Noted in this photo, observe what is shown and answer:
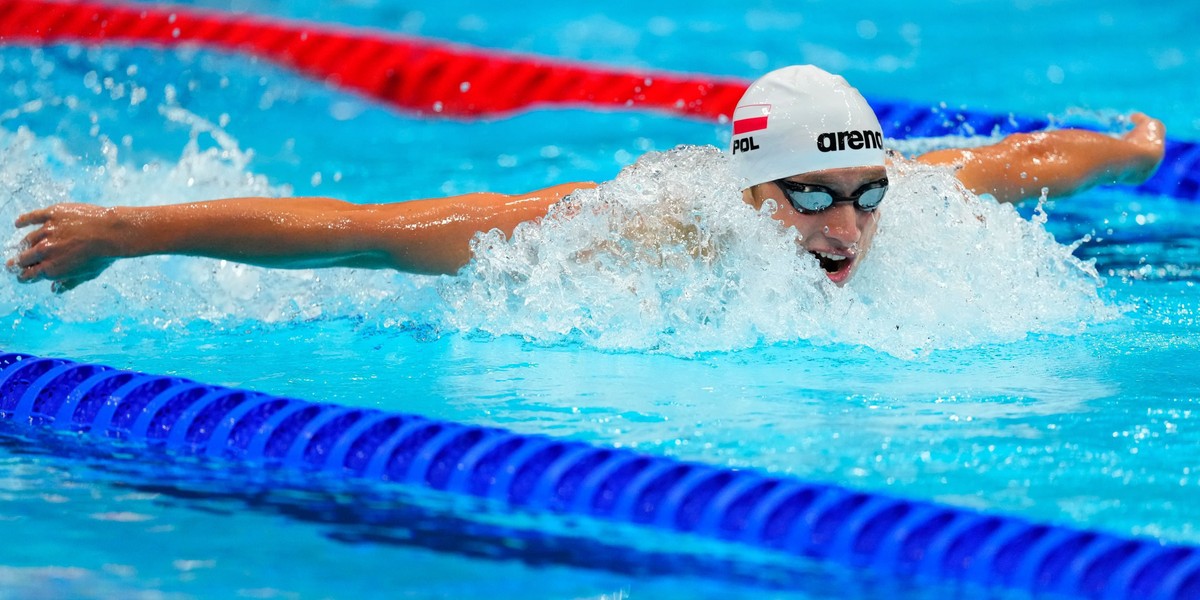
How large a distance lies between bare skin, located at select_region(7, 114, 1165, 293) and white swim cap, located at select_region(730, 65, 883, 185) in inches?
1.3

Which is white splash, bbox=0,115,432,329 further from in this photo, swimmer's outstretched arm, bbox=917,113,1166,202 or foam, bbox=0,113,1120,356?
swimmer's outstretched arm, bbox=917,113,1166,202

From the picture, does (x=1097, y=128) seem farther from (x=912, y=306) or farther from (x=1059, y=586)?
(x=1059, y=586)

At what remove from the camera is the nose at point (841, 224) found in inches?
117

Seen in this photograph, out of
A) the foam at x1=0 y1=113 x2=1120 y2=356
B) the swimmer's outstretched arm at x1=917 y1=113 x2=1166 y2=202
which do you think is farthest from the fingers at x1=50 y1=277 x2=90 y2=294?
the swimmer's outstretched arm at x1=917 y1=113 x2=1166 y2=202

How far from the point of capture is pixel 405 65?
232 inches

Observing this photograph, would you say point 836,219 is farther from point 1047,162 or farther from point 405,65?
point 405,65

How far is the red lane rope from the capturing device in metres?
5.59

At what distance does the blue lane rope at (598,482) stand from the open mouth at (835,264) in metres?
0.97

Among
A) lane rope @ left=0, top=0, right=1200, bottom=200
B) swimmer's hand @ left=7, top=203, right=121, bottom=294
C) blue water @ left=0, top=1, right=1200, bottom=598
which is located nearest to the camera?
blue water @ left=0, top=1, right=1200, bottom=598

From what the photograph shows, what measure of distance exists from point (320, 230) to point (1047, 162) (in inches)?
75.4

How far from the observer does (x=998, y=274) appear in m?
3.26

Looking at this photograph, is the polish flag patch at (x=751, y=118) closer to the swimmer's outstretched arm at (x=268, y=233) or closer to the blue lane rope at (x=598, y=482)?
the swimmer's outstretched arm at (x=268, y=233)

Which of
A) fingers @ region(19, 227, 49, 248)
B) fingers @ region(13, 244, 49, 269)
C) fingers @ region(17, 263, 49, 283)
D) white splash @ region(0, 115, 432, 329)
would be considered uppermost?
white splash @ region(0, 115, 432, 329)

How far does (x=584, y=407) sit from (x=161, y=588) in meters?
0.91
